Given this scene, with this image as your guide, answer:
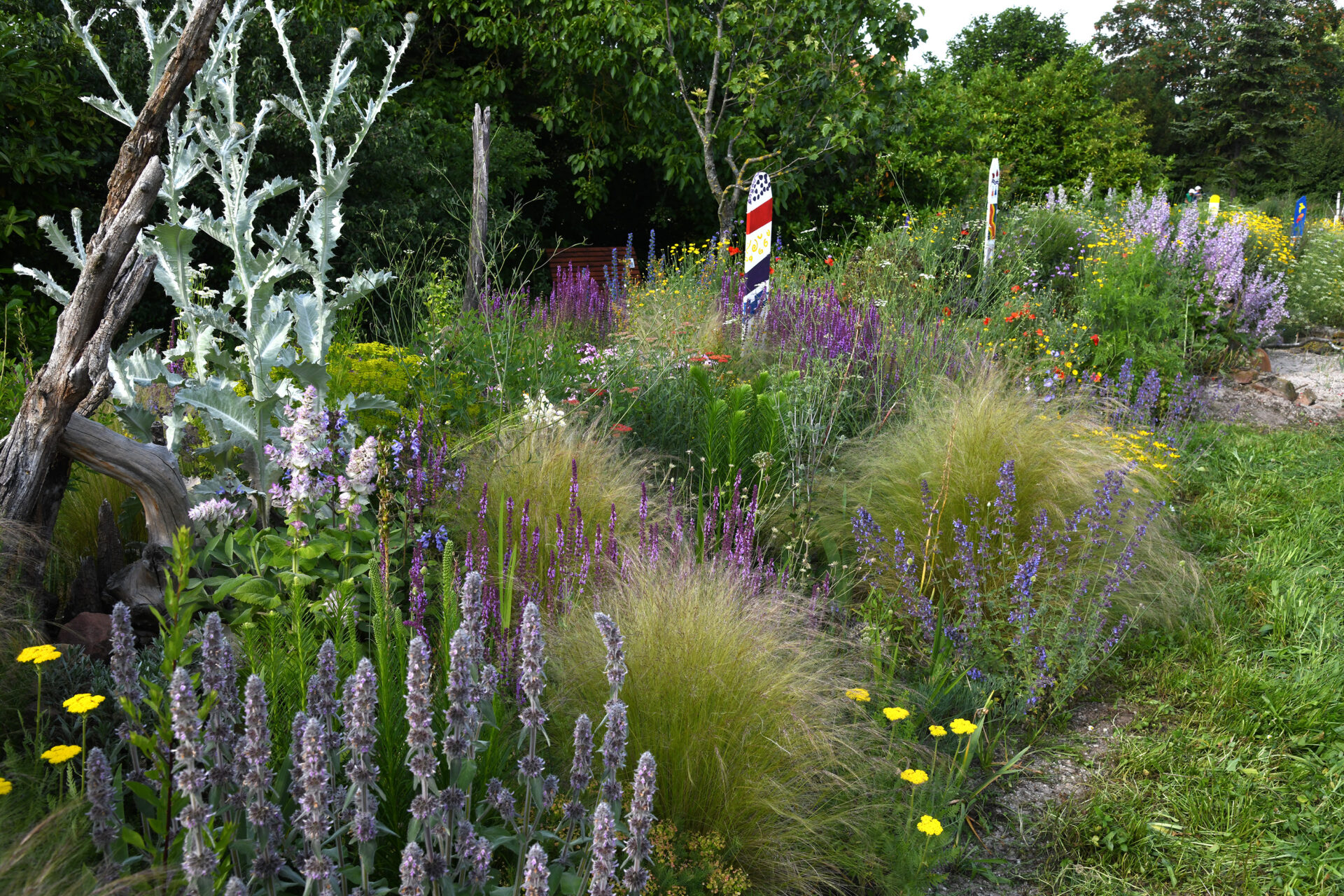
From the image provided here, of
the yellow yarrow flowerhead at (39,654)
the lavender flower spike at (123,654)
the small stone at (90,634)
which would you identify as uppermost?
the lavender flower spike at (123,654)

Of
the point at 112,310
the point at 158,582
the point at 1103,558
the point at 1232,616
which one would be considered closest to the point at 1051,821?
the point at 1103,558

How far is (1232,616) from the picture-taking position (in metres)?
3.70

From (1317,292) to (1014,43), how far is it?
30145mm

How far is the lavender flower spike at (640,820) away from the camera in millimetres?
1315

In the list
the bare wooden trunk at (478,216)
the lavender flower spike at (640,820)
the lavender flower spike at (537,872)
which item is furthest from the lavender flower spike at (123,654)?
the bare wooden trunk at (478,216)

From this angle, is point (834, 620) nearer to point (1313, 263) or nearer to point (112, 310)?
point (112, 310)

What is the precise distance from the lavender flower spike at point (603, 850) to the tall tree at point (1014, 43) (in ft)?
127

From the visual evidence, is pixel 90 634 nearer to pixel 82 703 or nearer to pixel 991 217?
pixel 82 703

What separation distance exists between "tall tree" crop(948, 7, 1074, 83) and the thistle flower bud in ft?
126

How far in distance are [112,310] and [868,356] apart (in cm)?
361

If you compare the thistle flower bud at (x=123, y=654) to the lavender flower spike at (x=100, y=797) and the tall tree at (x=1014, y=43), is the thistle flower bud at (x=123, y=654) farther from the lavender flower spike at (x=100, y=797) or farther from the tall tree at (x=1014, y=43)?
the tall tree at (x=1014, y=43)

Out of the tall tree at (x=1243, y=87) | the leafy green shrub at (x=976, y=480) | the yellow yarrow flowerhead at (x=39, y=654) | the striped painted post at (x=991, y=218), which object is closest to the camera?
the yellow yarrow flowerhead at (x=39, y=654)

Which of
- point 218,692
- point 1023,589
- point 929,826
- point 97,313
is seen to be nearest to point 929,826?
point 929,826

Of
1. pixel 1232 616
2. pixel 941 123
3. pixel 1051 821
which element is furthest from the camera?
pixel 941 123
